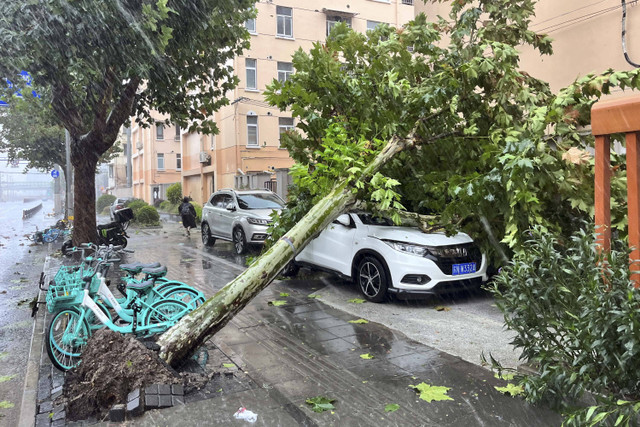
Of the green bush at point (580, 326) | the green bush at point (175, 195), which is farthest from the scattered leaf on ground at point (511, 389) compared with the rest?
the green bush at point (175, 195)

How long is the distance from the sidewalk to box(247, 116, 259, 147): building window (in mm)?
20376

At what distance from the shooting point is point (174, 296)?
5980 mm

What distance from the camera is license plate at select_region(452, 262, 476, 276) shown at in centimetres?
693

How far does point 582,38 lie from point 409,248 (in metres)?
7.27

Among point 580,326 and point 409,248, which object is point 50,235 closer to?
point 409,248

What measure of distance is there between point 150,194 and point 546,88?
143ft

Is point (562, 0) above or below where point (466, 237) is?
above

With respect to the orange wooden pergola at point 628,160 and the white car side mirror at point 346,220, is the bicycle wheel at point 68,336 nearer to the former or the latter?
the white car side mirror at point 346,220

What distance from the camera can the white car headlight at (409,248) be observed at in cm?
692

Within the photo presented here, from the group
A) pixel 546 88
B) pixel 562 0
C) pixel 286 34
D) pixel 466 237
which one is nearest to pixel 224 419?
pixel 466 237

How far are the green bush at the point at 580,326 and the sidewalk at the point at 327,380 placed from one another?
0.73 metres

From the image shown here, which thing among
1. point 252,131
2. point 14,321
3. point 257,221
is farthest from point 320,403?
point 252,131

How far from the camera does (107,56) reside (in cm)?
876

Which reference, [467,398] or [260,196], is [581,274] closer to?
[467,398]
